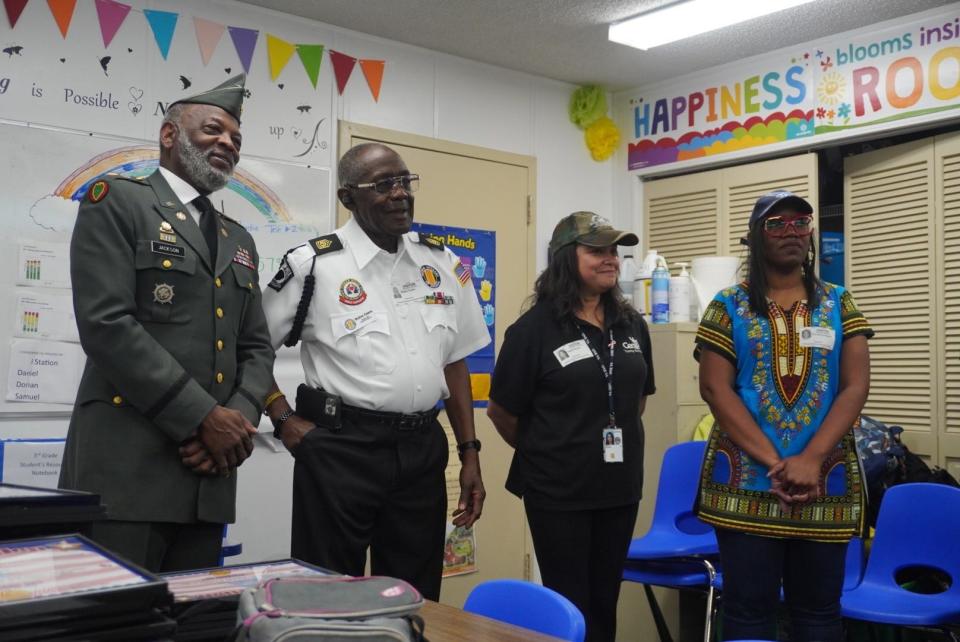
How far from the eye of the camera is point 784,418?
7.66 ft

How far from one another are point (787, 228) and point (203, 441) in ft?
5.05

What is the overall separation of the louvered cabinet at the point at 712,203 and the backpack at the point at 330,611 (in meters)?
3.71

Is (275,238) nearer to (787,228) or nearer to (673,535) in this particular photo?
(673,535)

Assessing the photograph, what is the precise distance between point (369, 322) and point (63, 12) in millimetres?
2004

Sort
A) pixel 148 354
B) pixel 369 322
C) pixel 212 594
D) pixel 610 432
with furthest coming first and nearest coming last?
pixel 610 432
pixel 369 322
pixel 148 354
pixel 212 594

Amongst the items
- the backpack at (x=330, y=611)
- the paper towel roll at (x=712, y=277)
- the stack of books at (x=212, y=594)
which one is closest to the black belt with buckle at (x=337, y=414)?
the stack of books at (x=212, y=594)

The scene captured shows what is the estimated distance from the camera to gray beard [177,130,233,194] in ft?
6.91

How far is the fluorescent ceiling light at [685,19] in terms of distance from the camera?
12.6 ft

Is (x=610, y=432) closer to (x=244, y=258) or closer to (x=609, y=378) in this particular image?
(x=609, y=378)

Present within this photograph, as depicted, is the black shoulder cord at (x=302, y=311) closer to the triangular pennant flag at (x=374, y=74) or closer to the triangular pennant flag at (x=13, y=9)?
the triangular pennant flag at (x=13, y=9)

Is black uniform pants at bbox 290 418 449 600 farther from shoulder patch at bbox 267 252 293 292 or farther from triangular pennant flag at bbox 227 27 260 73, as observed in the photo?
triangular pennant flag at bbox 227 27 260 73

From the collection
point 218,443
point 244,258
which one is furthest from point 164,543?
point 244,258

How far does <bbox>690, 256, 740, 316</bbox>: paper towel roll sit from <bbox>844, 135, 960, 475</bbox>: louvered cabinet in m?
0.58

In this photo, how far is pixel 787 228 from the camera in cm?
241
